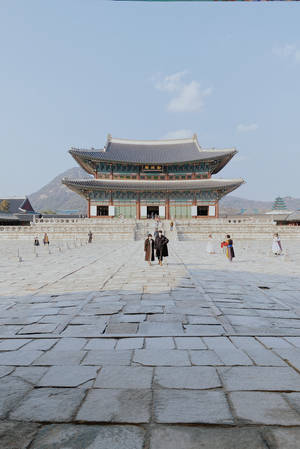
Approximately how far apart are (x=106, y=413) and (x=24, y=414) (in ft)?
2.08

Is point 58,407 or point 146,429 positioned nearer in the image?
point 146,429

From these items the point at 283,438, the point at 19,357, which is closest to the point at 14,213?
the point at 19,357

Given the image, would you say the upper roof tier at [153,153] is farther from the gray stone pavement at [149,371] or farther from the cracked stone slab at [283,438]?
the cracked stone slab at [283,438]

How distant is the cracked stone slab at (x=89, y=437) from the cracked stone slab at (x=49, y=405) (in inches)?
4.7

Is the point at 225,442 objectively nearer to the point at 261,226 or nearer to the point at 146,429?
the point at 146,429

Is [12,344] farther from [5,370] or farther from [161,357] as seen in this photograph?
[161,357]

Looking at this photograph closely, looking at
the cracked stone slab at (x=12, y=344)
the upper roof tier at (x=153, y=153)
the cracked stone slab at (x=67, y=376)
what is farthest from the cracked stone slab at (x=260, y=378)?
the upper roof tier at (x=153, y=153)

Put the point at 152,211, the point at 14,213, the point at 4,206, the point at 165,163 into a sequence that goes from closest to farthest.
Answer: the point at 165,163, the point at 152,211, the point at 4,206, the point at 14,213

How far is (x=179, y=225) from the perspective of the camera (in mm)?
26906

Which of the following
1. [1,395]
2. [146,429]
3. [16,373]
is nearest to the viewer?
[146,429]

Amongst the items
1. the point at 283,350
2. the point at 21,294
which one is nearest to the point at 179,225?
the point at 21,294

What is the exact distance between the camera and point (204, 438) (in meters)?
1.63

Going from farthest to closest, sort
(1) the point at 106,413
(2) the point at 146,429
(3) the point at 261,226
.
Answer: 1. (3) the point at 261,226
2. (1) the point at 106,413
3. (2) the point at 146,429

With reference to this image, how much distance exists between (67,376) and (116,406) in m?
0.73
